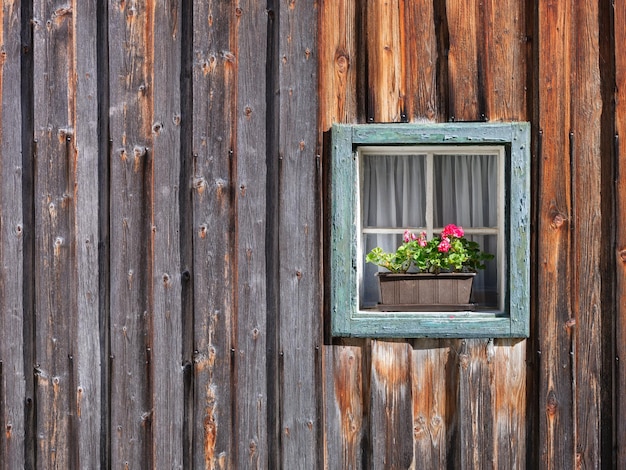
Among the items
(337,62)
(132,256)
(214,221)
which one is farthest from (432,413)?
(337,62)

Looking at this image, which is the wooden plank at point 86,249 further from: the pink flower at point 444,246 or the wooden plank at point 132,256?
the pink flower at point 444,246

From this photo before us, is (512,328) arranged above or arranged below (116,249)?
below

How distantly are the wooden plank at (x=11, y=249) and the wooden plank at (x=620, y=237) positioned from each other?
2.94 meters

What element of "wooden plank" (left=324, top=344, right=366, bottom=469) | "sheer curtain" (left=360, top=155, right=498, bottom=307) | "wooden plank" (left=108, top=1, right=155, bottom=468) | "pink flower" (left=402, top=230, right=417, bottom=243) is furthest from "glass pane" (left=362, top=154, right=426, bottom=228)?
"wooden plank" (left=108, top=1, right=155, bottom=468)

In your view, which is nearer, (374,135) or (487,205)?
(374,135)

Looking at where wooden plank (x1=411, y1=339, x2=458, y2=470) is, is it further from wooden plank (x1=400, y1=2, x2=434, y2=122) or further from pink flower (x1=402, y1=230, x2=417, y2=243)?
wooden plank (x1=400, y1=2, x2=434, y2=122)

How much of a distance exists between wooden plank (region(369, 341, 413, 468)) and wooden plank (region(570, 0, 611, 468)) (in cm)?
82

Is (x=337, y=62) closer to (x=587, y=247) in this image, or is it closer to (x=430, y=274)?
(x=430, y=274)

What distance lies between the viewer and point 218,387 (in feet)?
11.7

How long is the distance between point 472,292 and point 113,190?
73.8 inches

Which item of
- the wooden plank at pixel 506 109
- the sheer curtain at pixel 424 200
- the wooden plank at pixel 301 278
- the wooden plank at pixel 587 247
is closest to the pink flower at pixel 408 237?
the sheer curtain at pixel 424 200

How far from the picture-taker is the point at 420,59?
3523 millimetres

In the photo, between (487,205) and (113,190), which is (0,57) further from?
(487,205)

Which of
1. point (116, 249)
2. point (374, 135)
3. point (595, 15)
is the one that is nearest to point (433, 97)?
point (374, 135)
